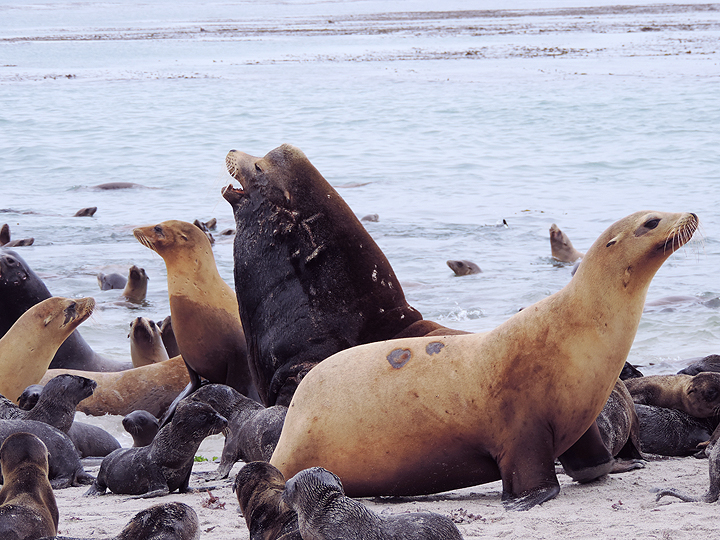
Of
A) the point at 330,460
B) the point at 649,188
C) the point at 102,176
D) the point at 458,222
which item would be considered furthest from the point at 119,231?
the point at 330,460

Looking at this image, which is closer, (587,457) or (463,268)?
(587,457)

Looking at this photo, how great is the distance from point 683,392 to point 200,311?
3.14m

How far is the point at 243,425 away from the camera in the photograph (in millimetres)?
5000

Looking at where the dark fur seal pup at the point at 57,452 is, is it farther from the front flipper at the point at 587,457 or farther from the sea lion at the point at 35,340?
the front flipper at the point at 587,457

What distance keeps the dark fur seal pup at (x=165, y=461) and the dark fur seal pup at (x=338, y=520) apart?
173 cm

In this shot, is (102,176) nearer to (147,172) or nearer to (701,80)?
(147,172)

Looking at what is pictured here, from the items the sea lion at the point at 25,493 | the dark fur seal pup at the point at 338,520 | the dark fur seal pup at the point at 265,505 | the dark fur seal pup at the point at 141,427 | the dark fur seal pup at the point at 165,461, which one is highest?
the dark fur seal pup at the point at 338,520

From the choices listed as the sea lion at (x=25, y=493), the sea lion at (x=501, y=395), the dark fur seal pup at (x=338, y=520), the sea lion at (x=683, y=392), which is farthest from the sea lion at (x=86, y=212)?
the dark fur seal pup at (x=338, y=520)

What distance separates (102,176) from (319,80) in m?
17.8

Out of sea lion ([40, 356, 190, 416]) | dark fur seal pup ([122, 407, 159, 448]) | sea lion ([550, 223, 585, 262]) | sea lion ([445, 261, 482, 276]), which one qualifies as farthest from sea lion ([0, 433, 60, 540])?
sea lion ([550, 223, 585, 262])

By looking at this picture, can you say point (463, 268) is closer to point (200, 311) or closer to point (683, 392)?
point (200, 311)

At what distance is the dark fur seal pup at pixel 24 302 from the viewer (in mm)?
7664

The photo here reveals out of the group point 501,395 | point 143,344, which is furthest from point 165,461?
point 143,344

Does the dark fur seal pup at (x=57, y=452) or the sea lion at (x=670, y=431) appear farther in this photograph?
the sea lion at (x=670, y=431)
